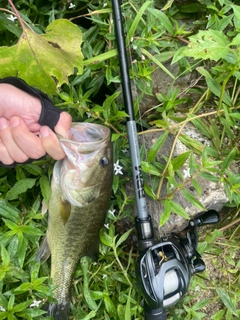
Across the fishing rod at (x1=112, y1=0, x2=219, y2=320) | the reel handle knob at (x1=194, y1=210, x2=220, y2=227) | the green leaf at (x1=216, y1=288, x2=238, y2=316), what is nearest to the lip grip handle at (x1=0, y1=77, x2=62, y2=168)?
the fishing rod at (x1=112, y1=0, x2=219, y2=320)

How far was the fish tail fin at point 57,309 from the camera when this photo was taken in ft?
8.00

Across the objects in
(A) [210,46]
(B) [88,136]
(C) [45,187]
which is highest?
(A) [210,46]

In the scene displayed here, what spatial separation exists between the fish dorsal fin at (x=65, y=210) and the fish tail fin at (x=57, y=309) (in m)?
0.56

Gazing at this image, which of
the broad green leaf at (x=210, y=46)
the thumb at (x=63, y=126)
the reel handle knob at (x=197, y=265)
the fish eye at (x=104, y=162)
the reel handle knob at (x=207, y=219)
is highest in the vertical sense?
the broad green leaf at (x=210, y=46)

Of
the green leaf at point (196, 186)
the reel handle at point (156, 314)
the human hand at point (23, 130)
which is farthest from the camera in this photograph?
the green leaf at point (196, 186)

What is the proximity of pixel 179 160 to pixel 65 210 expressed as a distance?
2.54 feet

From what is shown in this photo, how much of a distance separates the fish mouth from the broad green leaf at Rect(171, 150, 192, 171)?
505 mm

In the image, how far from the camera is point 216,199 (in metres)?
2.58

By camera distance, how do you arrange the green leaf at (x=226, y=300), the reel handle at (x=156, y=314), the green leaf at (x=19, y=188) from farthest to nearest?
the green leaf at (x=226, y=300)
the green leaf at (x=19, y=188)
the reel handle at (x=156, y=314)

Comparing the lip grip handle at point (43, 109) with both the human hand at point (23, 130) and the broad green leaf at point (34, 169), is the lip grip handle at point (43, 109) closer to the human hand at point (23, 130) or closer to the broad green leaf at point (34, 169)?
the human hand at point (23, 130)

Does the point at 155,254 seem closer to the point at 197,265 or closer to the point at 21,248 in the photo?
the point at 197,265

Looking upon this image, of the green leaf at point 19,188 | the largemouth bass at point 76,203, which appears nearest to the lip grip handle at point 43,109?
the largemouth bass at point 76,203

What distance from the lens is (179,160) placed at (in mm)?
2355

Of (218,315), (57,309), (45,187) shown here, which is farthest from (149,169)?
(218,315)
